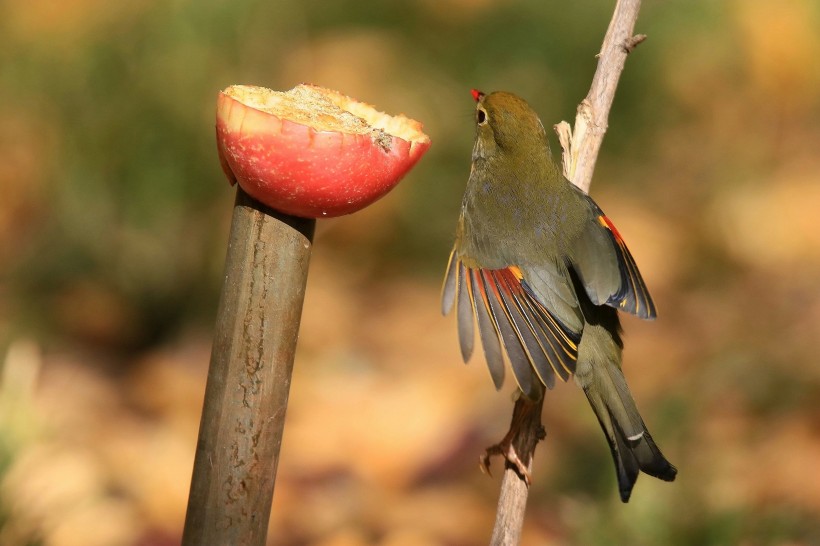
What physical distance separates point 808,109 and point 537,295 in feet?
12.0

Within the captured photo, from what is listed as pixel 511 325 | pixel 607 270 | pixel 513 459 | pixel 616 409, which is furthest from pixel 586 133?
pixel 513 459

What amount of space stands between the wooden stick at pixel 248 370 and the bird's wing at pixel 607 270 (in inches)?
33.5

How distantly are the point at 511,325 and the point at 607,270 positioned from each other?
304 mm

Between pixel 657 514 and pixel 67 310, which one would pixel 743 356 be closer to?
pixel 657 514

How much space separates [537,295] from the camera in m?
2.53

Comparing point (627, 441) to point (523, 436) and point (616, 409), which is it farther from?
point (523, 436)

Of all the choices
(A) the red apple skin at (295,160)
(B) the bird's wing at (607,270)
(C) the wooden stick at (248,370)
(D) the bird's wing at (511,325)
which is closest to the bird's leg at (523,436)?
(D) the bird's wing at (511,325)

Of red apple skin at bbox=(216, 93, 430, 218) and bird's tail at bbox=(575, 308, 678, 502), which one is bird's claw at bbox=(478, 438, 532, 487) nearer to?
bird's tail at bbox=(575, 308, 678, 502)

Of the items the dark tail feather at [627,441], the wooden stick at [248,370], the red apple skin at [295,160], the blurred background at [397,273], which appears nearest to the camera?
the red apple skin at [295,160]

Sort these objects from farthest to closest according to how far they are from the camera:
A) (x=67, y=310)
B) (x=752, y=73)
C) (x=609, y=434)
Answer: (x=752, y=73) < (x=67, y=310) < (x=609, y=434)

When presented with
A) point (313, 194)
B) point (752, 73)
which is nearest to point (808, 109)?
point (752, 73)

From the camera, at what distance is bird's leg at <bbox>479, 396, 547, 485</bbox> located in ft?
7.68

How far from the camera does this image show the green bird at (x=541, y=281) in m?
2.35

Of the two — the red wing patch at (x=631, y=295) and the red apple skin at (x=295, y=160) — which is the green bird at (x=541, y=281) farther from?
the red apple skin at (x=295, y=160)
